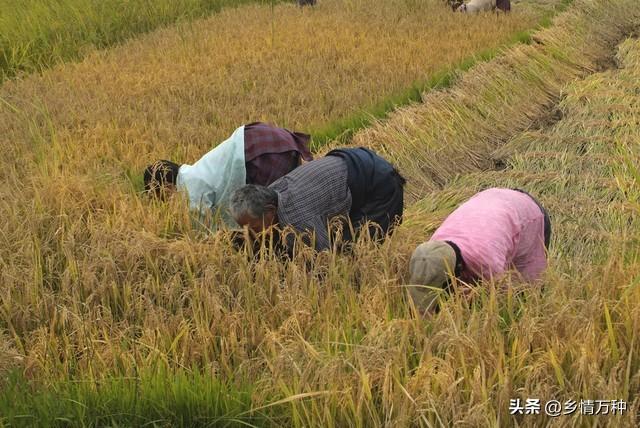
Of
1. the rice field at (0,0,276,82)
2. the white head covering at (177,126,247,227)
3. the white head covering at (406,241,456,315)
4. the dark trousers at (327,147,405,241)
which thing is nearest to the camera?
the white head covering at (406,241,456,315)

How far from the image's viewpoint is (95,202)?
325 cm

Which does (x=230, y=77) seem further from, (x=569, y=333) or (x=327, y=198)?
(x=569, y=333)

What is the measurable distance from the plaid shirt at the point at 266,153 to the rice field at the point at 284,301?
16.8 inches

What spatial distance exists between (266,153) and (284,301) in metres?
1.16

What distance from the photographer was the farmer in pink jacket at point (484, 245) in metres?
2.25

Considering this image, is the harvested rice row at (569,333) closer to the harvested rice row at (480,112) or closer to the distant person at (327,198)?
the distant person at (327,198)

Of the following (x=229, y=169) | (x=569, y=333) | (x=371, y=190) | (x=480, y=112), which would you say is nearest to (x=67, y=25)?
(x=480, y=112)

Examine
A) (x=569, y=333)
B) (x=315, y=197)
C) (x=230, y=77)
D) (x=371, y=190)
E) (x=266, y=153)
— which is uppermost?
(x=230, y=77)

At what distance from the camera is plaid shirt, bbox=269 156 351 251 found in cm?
274

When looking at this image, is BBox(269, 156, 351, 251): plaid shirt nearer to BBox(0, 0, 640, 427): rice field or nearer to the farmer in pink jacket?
BBox(0, 0, 640, 427): rice field

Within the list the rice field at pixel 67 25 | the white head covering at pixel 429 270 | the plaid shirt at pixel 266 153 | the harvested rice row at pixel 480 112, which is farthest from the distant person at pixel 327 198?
the rice field at pixel 67 25

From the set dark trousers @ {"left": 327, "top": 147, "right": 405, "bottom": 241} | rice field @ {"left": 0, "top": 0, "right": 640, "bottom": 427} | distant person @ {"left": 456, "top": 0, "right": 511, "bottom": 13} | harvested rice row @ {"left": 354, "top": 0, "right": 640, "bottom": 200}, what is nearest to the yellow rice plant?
rice field @ {"left": 0, "top": 0, "right": 640, "bottom": 427}

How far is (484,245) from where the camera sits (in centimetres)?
234

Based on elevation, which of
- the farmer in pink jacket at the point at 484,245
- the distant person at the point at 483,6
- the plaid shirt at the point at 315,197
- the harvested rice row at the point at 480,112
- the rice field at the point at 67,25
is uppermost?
the rice field at the point at 67,25
